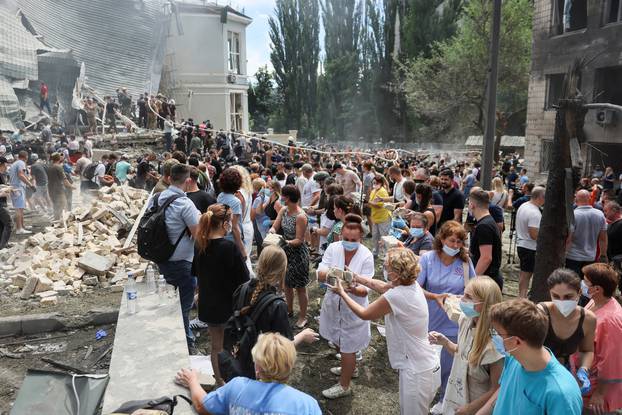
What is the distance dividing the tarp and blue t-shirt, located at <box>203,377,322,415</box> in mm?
1032

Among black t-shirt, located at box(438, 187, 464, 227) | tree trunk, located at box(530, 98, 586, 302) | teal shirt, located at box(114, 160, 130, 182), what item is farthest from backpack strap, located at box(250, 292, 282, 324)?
teal shirt, located at box(114, 160, 130, 182)

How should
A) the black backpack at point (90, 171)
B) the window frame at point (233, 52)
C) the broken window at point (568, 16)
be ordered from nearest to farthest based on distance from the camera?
the black backpack at point (90, 171) → the broken window at point (568, 16) → the window frame at point (233, 52)

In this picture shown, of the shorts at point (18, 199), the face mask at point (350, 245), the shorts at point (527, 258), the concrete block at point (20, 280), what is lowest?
the concrete block at point (20, 280)

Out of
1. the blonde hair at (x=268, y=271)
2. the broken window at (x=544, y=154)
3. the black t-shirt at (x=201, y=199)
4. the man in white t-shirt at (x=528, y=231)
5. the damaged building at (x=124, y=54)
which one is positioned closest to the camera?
the blonde hair at (x=268, y=271)

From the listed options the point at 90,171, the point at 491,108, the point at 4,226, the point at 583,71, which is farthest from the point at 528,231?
the point at 583,71

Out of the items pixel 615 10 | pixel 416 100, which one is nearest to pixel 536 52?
pixel 615 10

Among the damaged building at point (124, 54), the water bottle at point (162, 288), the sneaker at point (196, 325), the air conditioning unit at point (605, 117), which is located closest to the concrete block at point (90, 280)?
the sneaker at point (196, 325)

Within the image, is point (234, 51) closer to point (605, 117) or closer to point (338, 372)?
point (605, 117)

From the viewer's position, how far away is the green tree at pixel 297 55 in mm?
47969

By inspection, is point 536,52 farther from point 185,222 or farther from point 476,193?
point 185,222

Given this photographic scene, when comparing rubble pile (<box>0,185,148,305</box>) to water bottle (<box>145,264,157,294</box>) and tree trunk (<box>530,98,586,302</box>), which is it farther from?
tree trunk (<box>530,98,586,302</box>)

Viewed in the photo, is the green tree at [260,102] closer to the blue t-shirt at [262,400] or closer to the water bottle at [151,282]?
the water bottle at [151,282]

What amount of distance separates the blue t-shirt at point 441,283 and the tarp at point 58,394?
8.63 ft

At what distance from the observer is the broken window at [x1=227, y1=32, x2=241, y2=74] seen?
32.8 metres
